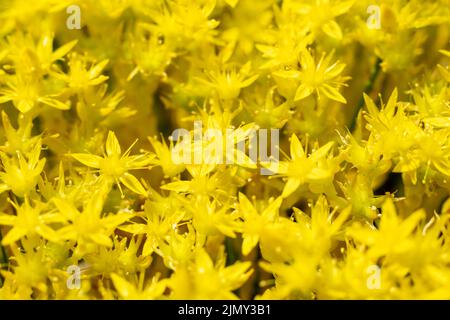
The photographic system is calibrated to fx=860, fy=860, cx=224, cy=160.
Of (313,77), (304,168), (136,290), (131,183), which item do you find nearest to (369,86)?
(313,77)

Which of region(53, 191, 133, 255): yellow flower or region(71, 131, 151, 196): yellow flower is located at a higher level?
region(71, 131, 151, 196): yellow flower

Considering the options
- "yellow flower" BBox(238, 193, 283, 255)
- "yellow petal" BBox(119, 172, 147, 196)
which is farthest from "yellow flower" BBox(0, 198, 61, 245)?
"yellow flower" BBox(238, 193, 283, 255)

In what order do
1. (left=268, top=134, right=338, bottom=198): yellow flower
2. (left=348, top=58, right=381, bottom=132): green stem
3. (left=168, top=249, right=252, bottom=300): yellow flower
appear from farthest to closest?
(left=348, top=58, right=381, bottom=132): green stem, (left=268, top=134, right=338, bottom=198): yellow flower, (left=168, top=249, right=252, bottom=300): yellow flower

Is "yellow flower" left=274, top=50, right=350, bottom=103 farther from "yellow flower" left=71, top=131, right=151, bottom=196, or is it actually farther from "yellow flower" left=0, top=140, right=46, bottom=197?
"yellow flower" left=0, top=140, right=46, bottom=197

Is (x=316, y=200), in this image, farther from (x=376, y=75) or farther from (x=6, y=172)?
(x=6, y=172)

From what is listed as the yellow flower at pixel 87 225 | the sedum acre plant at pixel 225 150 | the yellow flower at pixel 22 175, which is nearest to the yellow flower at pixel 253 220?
the sedum acre plant at pixel 225 150

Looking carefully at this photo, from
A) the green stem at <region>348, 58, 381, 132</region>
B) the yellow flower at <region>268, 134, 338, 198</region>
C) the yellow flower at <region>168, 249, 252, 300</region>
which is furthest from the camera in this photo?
the green stem at <region>348, 58, 381, 132</region>

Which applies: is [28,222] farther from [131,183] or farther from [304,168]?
[304,168]

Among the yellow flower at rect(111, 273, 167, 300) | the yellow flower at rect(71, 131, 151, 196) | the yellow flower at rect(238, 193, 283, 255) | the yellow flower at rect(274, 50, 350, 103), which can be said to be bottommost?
the yellow flower at rect(111, 273, 167, 300)
